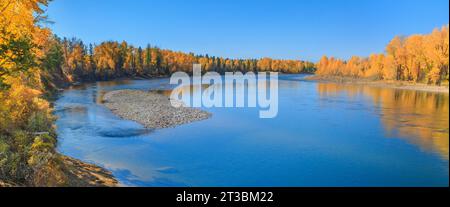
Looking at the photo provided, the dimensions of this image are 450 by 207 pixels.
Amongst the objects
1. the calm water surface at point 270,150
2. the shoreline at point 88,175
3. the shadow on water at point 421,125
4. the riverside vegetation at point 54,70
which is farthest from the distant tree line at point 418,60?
the shoreline at point 88,175

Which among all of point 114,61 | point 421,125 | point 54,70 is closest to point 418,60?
point 421,125

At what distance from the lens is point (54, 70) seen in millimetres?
68625

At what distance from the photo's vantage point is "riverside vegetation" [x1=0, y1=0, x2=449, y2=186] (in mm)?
12141

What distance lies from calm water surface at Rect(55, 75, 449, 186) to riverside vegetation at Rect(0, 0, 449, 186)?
2.62 m

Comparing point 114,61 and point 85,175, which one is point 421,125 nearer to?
point 85,175

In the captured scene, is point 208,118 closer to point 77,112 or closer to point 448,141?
point 77,112

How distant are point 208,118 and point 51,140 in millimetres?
15922

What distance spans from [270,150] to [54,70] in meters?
62.7

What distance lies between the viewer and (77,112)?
116ft

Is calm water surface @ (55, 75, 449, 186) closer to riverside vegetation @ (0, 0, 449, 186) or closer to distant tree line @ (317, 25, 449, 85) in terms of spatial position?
riverside vegetation @ (0, 0, 449, 186)

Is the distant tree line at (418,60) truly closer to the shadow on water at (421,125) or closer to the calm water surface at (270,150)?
the shadow on water at (421,125)

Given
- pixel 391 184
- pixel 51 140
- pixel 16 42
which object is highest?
→ pixel 16 42

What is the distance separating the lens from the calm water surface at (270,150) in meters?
16.0
